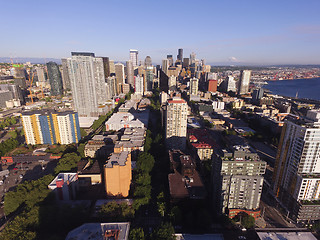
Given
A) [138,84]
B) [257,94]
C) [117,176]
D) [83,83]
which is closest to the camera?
[117,176]

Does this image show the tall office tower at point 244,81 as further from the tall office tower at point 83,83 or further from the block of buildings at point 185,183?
the block of buildings at point 185,183

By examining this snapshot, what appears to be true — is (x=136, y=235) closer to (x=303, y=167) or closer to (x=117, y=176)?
(x=117, y=176)

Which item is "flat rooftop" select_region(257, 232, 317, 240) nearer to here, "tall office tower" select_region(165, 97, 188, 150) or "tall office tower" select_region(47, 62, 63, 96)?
"tall office tower" select_region(165, 97, 188, 150)

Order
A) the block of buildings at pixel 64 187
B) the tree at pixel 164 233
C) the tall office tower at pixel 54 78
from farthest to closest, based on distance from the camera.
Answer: the tall office tower at pixel 54 78, the block of buildings at pixel 64 187, the tree at pixel 164 233

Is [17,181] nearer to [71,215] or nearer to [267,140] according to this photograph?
[71,215]

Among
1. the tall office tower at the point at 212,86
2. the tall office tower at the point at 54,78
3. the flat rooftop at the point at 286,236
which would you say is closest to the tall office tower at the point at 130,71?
the tall office tower at the point at 54,78

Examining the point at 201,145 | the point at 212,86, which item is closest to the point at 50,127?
the point at 201,145
